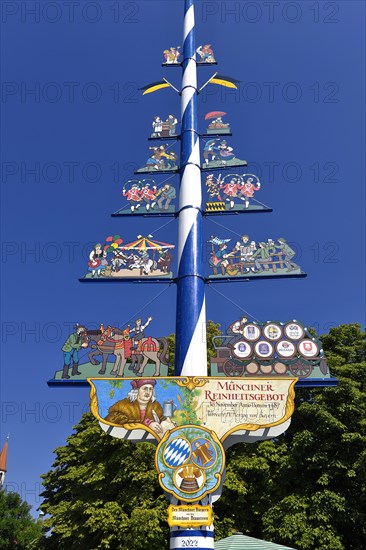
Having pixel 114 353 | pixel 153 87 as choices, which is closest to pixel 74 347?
pixel 114 353

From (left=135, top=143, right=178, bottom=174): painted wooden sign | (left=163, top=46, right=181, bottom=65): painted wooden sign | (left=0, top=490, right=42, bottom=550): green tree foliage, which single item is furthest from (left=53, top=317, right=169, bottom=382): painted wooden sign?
(left=0, top=490, right=42, bottom=550): green tree foliage

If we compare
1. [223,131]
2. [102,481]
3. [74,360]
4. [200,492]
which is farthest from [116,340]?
[102,481]

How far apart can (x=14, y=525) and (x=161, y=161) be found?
35.6 meters

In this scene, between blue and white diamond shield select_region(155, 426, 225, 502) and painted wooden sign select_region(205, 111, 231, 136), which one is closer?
blue and white diamond shield select_region(155, 426, 225, 502)

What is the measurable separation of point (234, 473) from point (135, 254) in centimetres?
894

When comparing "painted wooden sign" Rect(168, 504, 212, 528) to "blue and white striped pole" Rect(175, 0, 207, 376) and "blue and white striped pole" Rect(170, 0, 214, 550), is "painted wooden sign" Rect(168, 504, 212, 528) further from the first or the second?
"blue and white striped pole" Rect(175, 0, 207, 376)

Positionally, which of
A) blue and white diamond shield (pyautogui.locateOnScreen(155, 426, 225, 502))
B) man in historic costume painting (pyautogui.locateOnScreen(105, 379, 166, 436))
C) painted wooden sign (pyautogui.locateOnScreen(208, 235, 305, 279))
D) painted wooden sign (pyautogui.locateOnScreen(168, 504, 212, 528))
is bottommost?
painted wooden sign (pyautogui.locateOnScreen(168, 504, 212, 528))

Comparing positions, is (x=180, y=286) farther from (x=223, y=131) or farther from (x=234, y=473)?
(x=234, y=473)

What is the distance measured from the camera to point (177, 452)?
33.8 feet

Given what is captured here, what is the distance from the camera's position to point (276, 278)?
12734mm

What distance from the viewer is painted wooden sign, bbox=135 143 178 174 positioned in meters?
15.2

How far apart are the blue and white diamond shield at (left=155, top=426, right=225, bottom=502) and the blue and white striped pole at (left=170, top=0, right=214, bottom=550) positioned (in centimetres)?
75

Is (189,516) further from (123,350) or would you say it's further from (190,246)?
(190,246)

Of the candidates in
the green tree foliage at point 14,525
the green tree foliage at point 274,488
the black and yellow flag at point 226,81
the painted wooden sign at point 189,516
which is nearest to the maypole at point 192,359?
the painted wooden sign at point 189,516
